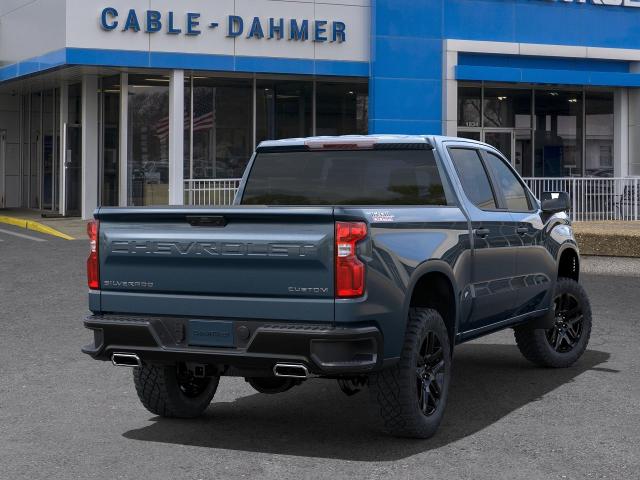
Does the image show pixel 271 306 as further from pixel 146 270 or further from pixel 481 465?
pixel 481 465

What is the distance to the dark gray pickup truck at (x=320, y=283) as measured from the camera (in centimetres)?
638

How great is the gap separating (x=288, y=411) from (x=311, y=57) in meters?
20.6

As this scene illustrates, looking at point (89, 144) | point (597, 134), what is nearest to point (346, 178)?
point (89, 144)

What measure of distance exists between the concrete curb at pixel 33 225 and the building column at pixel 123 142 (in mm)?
2075

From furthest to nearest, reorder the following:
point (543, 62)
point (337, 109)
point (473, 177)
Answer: point (543, 62) < point (337, 109) < point (473, 177)

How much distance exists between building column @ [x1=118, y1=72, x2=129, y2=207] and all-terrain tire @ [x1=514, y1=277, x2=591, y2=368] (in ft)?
63.4

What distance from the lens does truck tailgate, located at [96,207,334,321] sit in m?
6.37

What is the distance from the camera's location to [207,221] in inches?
263

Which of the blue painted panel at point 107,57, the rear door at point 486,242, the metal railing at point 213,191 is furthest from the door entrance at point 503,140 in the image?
the rear door at point 486,242

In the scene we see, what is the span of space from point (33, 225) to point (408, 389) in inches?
845

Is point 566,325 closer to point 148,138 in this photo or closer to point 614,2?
point 148,138

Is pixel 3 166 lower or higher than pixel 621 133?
lower

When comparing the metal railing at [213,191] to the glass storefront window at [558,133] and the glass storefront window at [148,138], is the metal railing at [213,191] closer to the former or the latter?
the glass storefront window at [148,138]

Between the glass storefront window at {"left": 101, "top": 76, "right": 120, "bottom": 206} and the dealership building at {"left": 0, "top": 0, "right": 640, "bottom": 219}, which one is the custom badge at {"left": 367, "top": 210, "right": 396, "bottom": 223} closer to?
the dealership building at {"left": 0, "top": 0, "right": 640, "bottom": 219}
